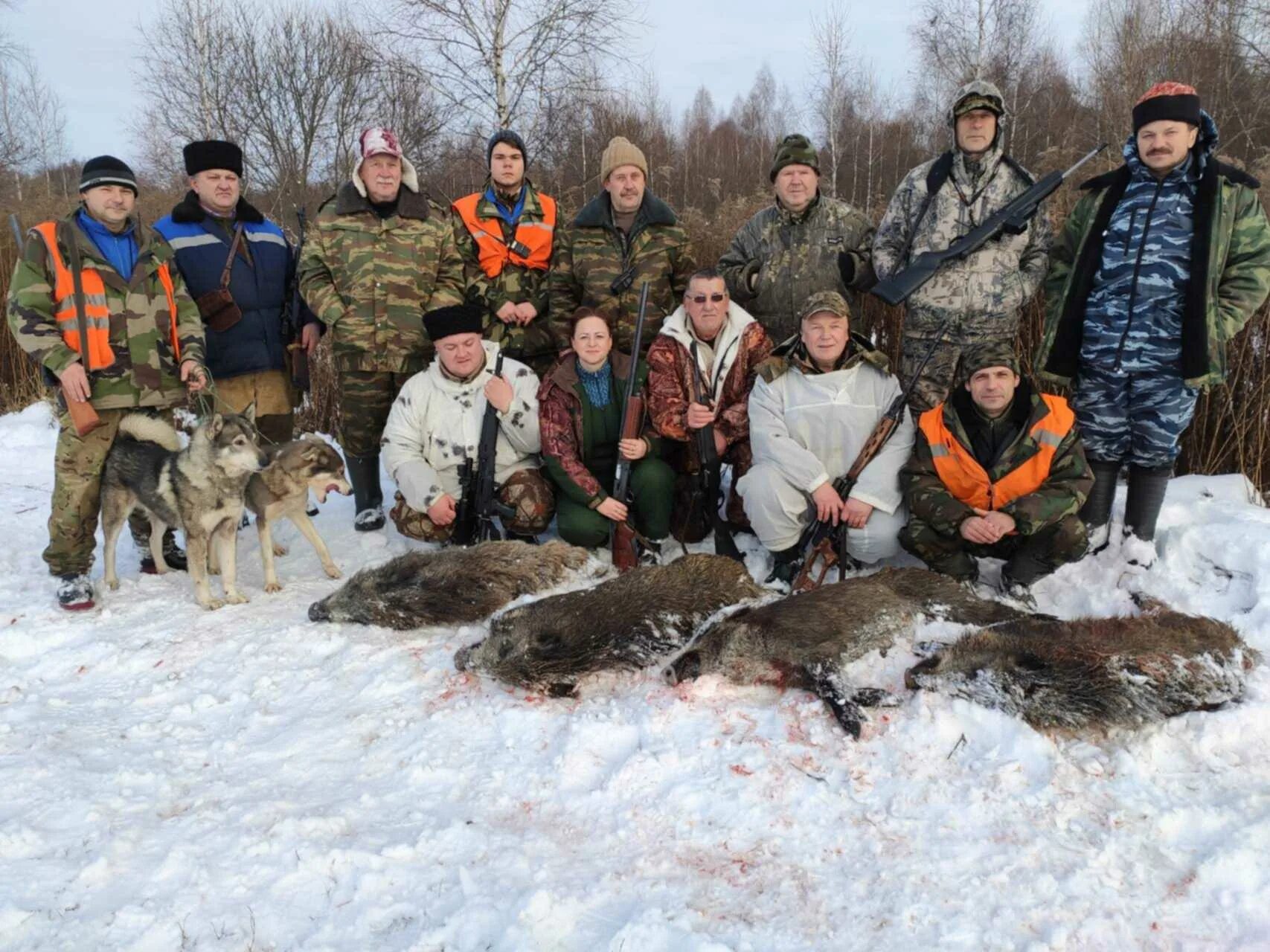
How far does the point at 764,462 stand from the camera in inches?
172

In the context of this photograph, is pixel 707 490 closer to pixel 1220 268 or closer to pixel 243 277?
pixel 1220 268

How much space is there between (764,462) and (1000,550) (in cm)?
133

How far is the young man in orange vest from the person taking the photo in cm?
530

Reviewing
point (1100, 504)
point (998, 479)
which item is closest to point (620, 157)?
point (998, 479)

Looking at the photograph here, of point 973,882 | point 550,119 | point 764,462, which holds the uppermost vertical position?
point 550,119

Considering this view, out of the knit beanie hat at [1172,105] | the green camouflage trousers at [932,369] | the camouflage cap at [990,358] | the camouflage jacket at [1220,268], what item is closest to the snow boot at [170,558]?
the green camouflage trousers at [932,369]

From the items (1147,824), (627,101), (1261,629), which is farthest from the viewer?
(627,101)

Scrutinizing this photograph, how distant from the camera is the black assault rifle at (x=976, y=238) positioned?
165 inches

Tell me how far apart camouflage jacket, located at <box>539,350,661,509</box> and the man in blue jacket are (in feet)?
5.83

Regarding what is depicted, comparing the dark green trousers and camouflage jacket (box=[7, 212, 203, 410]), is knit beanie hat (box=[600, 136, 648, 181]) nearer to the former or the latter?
the dark green trousers

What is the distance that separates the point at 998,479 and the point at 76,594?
16.2 feet

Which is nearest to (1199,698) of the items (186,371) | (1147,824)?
(1147,824)

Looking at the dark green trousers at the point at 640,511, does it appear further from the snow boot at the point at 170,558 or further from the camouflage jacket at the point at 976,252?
the snow boot at the point at 170,558

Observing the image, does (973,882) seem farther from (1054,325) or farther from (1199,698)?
(1054,325)
